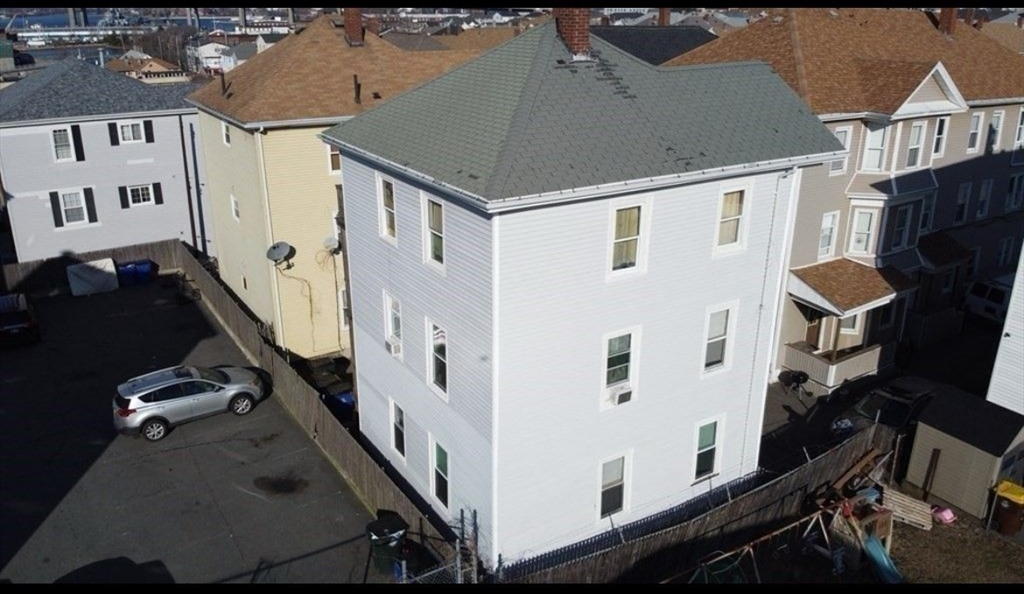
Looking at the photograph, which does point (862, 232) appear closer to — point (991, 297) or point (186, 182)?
point (991, 297)

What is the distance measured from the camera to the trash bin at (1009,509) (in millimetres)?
18453

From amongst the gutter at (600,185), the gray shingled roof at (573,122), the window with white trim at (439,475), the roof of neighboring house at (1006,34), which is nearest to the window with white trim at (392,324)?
the window with white trim at (439,475)

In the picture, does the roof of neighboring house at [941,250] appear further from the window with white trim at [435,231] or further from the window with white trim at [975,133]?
the window with white trim at [435,231]

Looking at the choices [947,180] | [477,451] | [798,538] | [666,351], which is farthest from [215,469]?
[947,180]

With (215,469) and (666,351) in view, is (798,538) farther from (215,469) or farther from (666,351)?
(215,469)

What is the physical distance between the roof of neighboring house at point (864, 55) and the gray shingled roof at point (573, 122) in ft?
24.7

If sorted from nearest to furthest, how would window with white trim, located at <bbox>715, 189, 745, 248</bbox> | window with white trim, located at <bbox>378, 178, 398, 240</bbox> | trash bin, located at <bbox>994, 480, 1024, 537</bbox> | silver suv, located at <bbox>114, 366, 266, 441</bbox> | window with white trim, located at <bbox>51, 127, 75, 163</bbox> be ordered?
1. window with white trim, located at <bbox>715, 189, 745, 248</bbox>
2. window with white trim, located at <bbox>378, 178, 398, 240</bbox>
3. trash bin, located at <bbox>994, 480, 1024, 537</bbox>
4. silver suv, located at <bbox>114, 366, 266, 441</bbox>
5. window with white trim, located at <bbox>51, 127, 75, 163</bbox>

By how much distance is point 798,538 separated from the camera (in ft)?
61.0

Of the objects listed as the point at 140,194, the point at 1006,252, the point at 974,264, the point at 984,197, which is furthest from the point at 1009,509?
the point at 140,194

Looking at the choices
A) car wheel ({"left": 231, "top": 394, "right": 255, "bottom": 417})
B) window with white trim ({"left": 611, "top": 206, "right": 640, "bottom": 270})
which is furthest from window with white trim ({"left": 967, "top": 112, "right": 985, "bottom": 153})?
car wheel ({"left": 231, "top": 394, "right": 255, "bottom": 417})

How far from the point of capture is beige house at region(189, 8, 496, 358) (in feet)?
83.4

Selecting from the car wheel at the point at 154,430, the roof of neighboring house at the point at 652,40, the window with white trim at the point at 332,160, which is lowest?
the car wheel at the point at 154,430

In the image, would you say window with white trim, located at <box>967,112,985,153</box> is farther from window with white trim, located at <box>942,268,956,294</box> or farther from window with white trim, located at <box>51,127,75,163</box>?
window with white trim, located at <box>51,127,75,163</box>

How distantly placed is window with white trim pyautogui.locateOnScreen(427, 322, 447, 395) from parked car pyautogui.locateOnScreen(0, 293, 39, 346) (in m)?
18.4
